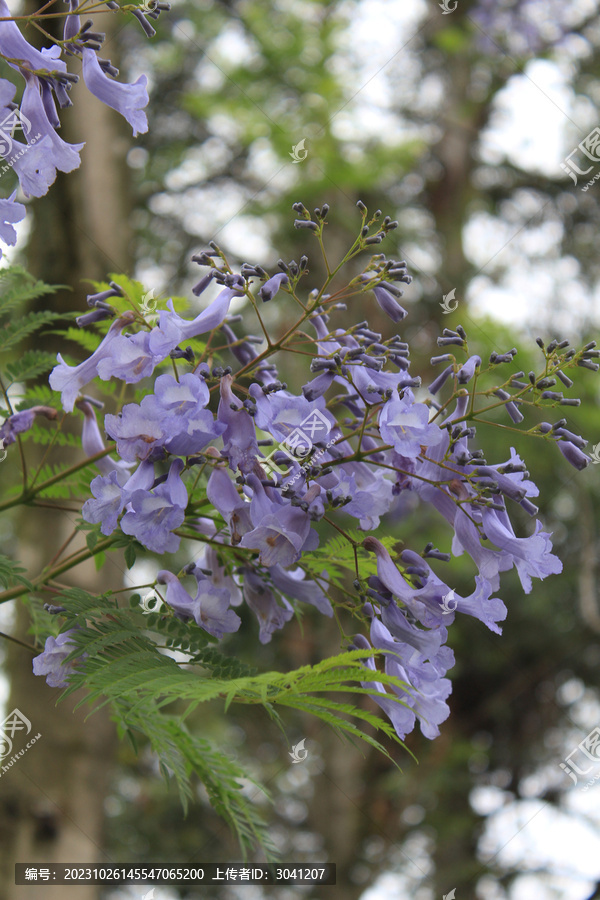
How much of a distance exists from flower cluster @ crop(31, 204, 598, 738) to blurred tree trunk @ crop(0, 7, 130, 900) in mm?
2223

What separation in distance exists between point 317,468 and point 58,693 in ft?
9.55

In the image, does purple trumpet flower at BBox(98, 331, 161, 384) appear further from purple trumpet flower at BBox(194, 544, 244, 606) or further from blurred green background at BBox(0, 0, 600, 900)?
blurred green background at BBox(0, 0, 600, 900)

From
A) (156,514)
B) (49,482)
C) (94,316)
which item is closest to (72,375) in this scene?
(94,316)

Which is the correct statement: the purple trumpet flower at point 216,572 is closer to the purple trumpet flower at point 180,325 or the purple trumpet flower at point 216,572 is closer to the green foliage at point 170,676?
the green foliage at point 170,676

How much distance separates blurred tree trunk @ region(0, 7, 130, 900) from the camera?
379cm

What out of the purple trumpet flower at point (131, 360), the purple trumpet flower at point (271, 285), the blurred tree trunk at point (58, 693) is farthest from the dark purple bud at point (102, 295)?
the blurred tree trunk at point (58, 693)

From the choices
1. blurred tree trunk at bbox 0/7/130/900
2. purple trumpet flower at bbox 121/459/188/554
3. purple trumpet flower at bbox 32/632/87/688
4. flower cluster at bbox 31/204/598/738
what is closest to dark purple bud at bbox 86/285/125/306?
flower cluster at bbox 31/204/598/738

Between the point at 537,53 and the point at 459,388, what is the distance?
908cm

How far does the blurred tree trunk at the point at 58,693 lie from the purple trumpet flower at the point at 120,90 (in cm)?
226

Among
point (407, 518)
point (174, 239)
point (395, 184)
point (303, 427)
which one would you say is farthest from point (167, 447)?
point (395, 184)

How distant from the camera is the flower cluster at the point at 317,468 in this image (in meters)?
1.24

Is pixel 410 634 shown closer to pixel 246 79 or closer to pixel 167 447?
pixel 167 447

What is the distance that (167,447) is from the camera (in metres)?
1.25

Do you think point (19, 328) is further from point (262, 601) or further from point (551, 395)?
point (551, 395)
